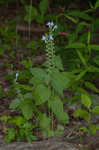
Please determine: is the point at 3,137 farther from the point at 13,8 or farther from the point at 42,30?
the point at 13,8

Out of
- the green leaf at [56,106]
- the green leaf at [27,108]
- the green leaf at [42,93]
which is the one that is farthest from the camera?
the green leaf at [27,108]

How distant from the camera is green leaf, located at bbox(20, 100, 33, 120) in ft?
9.04

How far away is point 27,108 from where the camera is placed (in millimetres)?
2777

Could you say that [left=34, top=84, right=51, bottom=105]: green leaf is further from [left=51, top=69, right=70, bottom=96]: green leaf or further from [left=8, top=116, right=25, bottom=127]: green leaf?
[left=8, top=116, right=25, bottom=127]: green leaf

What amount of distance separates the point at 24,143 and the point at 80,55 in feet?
3.95

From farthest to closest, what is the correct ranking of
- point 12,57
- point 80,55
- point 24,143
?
point 12,57 < point 80,55 < point 24,143

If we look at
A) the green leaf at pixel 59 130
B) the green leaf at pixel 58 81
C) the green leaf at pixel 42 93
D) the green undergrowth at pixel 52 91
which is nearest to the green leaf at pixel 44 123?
the green undergrowth at pixel 52 91

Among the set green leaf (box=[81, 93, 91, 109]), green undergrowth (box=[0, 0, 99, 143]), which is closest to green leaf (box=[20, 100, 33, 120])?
green undergrowth (box=[0, 0, 99, 143])

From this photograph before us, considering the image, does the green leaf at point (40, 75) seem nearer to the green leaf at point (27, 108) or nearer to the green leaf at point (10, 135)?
the green leaf at point (27, 108)

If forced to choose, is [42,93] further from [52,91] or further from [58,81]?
[52,91]

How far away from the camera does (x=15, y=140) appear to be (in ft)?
9.79

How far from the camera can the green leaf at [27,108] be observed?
9.04ft

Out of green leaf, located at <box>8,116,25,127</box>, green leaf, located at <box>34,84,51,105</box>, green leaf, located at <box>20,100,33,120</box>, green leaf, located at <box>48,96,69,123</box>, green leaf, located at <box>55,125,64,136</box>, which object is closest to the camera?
green leaf, located at <box>34,84,51,105</box>

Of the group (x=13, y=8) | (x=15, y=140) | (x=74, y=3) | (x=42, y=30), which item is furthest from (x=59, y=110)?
(x=13, y=8)
